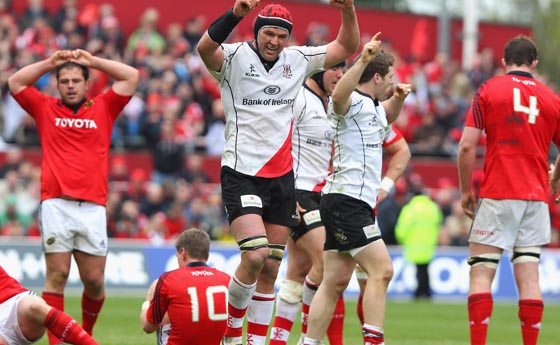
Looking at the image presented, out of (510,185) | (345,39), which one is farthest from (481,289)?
(345,39)

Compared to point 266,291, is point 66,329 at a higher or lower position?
lower

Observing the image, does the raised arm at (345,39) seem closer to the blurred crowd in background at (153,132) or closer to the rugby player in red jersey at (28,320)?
the rugby player in red jersey at (28,320)

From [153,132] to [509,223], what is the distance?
14.0 m

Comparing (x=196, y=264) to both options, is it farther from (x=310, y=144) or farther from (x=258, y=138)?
(x=310, y=144)

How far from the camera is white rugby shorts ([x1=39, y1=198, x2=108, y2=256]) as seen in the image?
10773 millimetres

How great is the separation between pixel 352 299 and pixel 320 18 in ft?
38.2

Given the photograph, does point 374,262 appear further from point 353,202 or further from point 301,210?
point 301,210

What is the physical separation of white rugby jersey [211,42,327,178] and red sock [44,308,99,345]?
1.87 meters

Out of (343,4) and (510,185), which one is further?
(510,185)

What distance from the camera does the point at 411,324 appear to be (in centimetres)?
1636

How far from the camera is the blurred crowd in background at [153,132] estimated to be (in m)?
21.5

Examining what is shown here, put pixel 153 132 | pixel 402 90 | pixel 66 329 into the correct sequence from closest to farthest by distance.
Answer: pixel 66 329
pixel 402 90
pixel 153 132

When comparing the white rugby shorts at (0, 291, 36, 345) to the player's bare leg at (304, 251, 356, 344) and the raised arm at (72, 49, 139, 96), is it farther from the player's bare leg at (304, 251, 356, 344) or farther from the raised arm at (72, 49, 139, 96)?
the raised arm at (72, 49, 139, 96)

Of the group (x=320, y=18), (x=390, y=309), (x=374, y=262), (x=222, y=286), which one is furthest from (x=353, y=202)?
(x=320, y=18)
